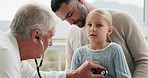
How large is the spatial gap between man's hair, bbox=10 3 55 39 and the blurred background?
1047 millimetres

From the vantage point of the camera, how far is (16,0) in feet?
8.32

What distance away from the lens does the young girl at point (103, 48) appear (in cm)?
188

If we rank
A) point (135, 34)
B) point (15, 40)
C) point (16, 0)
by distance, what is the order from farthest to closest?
1. point (16, 0)
2. point (135, 34)
3. point (15, 40)

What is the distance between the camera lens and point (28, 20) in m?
1.48

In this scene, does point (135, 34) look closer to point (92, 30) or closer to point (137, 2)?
point (92, 30)

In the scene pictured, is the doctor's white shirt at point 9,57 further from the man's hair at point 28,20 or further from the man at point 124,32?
the man at point 124,32

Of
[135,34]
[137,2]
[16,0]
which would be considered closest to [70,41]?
[135,34]

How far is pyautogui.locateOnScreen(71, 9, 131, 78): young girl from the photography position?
1881 mm

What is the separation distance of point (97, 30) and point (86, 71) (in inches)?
10.6

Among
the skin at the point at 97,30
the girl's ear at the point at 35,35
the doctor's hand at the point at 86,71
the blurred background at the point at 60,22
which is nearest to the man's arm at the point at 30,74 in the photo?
the doctor's hand at the point at 86,71

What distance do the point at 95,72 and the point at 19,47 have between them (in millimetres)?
596

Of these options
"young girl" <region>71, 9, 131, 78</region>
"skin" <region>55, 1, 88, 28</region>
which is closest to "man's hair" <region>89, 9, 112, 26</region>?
"young girl" <region>71, 9, 131, 78</region>

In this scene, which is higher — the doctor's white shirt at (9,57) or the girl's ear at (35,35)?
the girl's ear at (35,35)

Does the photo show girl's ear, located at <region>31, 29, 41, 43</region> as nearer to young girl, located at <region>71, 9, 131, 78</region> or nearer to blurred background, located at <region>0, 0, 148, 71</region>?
young girl, located at <region>71, 9, 131, 78</region>
